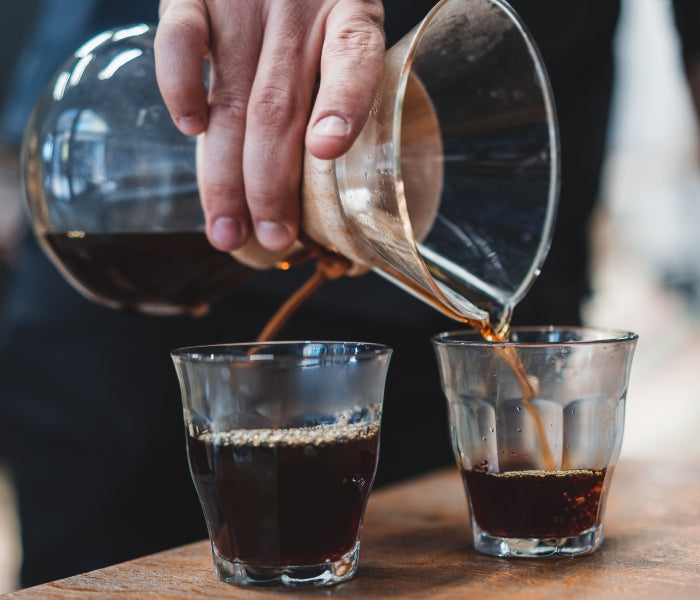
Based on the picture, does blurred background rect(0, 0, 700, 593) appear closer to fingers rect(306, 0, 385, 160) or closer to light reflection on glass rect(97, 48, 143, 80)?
light reflection on glass rect(97, 48, 143, 80)

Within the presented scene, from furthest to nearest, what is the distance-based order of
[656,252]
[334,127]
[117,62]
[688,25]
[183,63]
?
[656,252] → [688,25] → [117,62] → [183,63] → [334,127]

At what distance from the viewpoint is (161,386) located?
1475 millimetres

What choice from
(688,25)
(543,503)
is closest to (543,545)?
(543,503)

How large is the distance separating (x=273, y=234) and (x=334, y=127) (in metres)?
0.15

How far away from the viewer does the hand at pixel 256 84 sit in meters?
0.74

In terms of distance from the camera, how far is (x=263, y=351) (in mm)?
759

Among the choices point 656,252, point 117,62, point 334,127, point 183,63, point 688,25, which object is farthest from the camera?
point 656,252

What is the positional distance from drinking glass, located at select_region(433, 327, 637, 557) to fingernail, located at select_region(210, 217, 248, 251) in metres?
0.21

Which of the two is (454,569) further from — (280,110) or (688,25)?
(688,25)

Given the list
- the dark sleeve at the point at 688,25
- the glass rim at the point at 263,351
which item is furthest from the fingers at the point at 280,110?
the dark sleeve at the point at 688,25

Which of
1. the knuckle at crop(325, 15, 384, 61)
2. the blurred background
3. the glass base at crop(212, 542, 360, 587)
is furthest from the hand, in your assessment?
the blurred background

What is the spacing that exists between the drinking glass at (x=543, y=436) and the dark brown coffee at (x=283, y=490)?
13 cm

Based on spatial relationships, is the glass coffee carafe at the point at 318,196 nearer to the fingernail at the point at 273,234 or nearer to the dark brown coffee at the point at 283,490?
the fingernail at the point at 273,234

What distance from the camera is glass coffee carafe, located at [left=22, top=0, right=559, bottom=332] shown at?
857 millimetres
